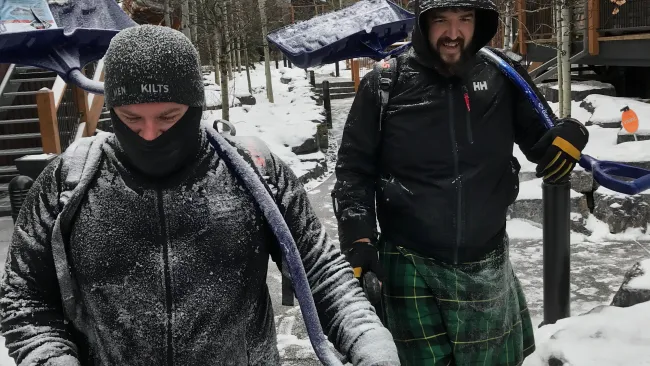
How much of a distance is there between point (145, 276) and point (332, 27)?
4.20 m

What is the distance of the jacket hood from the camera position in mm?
2100

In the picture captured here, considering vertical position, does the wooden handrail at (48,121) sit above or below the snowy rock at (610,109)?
above

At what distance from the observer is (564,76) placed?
8133 millimetres

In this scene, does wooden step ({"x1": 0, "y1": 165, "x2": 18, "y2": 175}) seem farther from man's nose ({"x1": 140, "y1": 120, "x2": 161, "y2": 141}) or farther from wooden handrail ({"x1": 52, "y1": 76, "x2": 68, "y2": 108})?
man's nose ({"x1": 140, "y1": 120, "x2": 161, "y2": 141})

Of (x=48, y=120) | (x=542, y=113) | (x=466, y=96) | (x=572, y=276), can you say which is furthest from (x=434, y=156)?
(x=48, y=120)

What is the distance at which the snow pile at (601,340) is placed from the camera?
2830 millimetres

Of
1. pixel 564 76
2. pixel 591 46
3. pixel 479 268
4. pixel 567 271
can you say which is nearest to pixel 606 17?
pixel 591 46

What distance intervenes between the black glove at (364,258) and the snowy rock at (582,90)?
9499 millimetres

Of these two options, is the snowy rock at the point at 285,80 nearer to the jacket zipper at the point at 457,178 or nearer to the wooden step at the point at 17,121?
the wooden step at the point at 17,121

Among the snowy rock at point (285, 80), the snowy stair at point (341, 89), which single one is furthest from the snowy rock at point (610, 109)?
the snowy rock at point (285, 80)

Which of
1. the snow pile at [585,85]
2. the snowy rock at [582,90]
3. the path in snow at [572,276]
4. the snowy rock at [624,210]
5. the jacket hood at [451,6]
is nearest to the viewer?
the jacket hood at [451,6]

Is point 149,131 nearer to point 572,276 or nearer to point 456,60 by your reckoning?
point 456,60

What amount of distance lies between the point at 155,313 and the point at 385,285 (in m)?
1.16

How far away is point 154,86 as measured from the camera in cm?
132
